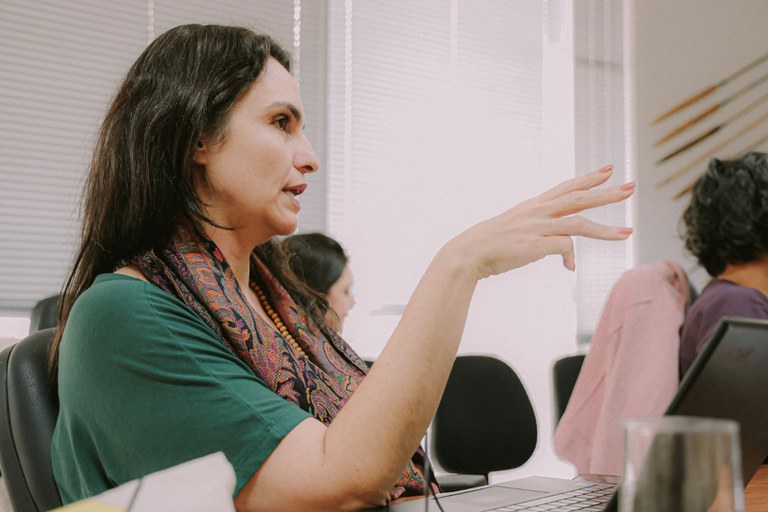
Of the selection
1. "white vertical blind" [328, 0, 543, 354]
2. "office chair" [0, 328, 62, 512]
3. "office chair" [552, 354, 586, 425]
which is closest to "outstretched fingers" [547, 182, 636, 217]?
"office chair" [0, 328, 62, 512]

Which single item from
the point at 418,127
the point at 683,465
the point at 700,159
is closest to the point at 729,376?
the point at 683,465

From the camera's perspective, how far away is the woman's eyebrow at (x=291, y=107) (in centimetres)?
113

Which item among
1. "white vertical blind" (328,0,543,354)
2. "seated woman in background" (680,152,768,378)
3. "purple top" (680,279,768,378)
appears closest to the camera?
"purple top" (680,279,768,378)

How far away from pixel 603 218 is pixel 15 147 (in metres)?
2.76

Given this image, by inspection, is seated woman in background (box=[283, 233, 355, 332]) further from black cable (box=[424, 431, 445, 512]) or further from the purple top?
black cable (box=[424, 431, 445, 512])

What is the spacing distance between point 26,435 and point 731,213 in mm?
1954

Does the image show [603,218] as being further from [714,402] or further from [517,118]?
[714,402]

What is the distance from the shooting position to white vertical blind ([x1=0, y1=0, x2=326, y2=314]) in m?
2.51

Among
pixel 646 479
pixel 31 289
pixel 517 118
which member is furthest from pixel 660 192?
pixel 646 479

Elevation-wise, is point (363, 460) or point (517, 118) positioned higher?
point (517, 118)

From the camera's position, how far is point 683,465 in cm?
45

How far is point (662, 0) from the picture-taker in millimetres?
3967

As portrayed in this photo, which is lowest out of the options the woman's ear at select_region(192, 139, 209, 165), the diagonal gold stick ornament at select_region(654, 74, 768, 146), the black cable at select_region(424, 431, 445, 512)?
the black cable at select_region(424, 431, 445, 512)

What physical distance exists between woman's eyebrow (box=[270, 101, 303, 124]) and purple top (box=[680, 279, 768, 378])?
126 cm
